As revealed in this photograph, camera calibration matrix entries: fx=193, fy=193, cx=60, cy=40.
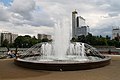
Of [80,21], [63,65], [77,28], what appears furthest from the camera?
[80,21]

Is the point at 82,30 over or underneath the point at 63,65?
over

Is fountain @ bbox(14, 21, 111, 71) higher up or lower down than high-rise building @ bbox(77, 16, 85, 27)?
lower down

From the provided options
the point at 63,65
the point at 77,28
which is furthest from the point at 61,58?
the point at 77,28

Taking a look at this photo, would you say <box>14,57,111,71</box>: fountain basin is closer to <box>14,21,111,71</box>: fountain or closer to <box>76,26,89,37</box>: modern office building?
<box>14,21,111,71</box>: fountain

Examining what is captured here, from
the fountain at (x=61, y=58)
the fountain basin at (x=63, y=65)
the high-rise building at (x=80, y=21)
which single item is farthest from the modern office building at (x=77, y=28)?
the fountain basin at (x=63, y=65)

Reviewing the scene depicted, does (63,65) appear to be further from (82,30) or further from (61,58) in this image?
(82,30)

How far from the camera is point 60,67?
12.1 meters

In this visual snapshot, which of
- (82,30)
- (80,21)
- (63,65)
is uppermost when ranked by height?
(80,21)

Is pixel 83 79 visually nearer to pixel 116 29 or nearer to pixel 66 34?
pixel 66 34

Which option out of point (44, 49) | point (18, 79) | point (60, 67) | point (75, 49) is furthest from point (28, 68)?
point (75, 49)

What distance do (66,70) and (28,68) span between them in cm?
285

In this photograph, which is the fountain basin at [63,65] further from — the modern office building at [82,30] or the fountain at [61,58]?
the modern office building at [82,30]

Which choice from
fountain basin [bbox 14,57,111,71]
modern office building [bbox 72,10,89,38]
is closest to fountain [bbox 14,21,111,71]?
fountain basin [bbox 14,57,111,71]

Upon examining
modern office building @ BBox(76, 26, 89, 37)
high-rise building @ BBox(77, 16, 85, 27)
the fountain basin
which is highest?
high-rise building @ BBox(77, 16, 85, 27)
